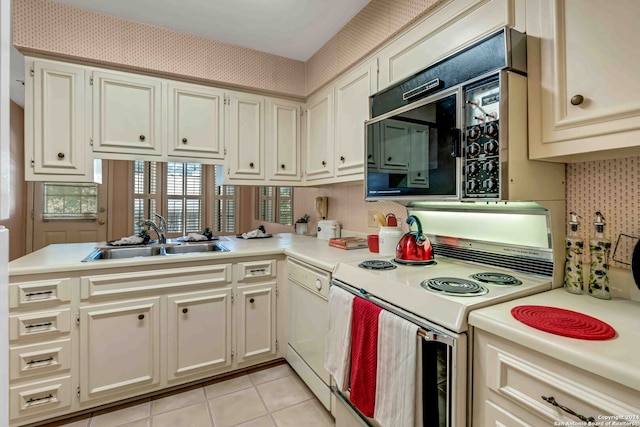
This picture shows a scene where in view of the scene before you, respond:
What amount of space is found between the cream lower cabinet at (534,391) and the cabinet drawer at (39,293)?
1.95 m

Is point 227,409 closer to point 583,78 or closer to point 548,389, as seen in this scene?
point 548,389

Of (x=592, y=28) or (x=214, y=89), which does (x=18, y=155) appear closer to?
(x=214, y=89)

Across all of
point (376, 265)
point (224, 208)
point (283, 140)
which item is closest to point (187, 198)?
point (224, 208)

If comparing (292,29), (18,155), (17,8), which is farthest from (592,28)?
(18,155)

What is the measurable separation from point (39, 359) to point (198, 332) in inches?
30.3

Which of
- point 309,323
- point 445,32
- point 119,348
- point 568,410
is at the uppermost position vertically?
point 445,32

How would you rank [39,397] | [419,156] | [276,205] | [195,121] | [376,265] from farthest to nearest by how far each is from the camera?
[276,205], [195,121], [39,397], [376,265], [419,156]

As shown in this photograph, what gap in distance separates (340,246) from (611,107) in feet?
4.97

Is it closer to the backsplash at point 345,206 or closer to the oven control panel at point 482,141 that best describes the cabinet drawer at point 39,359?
the backsplash at point 345,206

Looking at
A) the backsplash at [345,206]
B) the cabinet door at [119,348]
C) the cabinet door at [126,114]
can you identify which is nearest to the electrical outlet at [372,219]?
the backsplash at [345,206]

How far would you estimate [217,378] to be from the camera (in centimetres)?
209

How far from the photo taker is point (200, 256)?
196cm

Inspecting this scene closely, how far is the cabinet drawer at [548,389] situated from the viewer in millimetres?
684

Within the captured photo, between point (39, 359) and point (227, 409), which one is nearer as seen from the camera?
point (39, 359)
